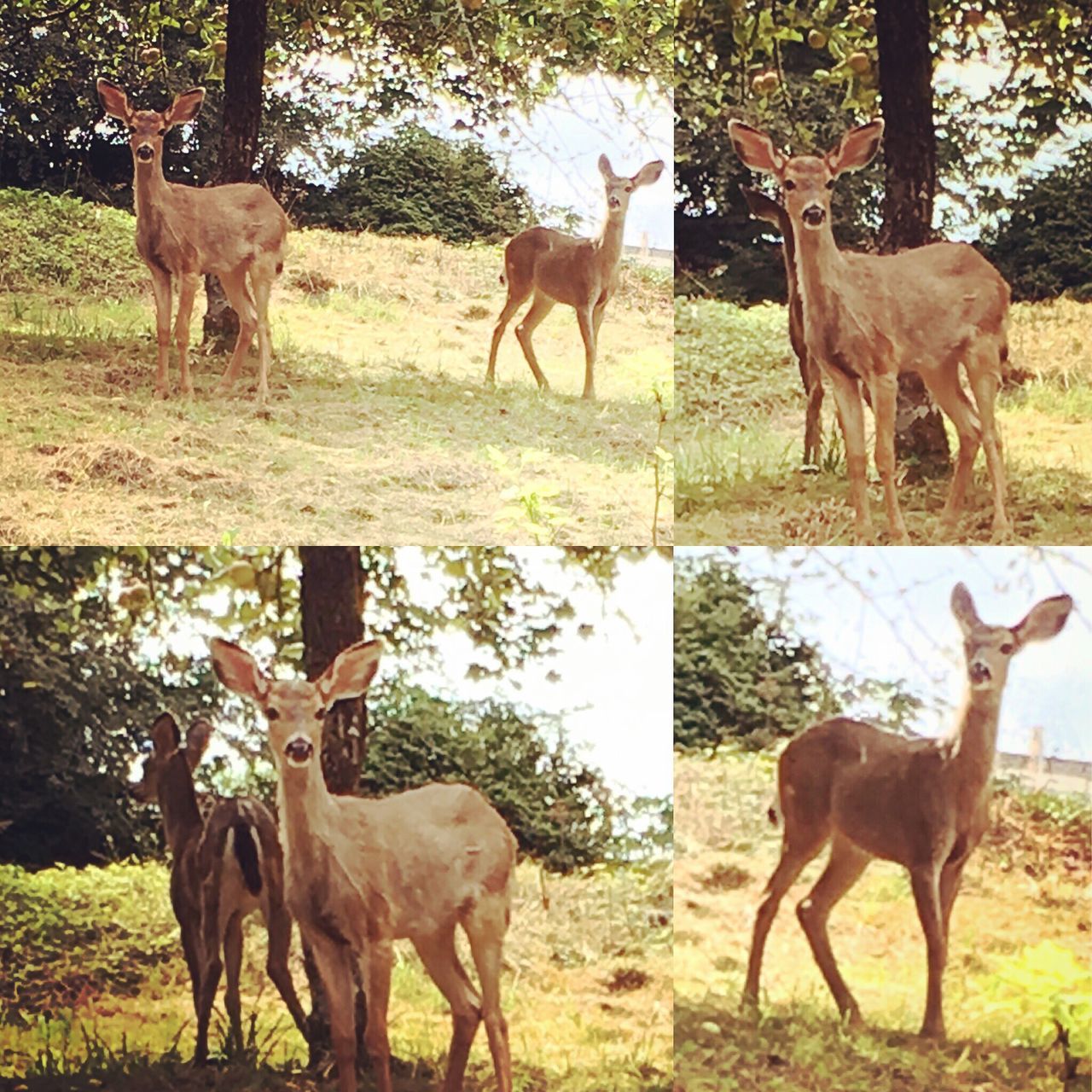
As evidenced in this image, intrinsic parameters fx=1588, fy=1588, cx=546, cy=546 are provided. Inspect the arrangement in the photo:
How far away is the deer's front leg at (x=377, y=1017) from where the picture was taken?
352 cm

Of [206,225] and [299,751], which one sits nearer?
[299,751]

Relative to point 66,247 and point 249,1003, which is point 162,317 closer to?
point 66,247

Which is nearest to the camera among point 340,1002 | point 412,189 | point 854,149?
point 340,1002

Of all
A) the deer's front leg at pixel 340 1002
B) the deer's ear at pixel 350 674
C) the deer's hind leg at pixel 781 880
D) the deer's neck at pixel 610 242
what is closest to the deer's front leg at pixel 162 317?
the deer's ear at pixel 350 674

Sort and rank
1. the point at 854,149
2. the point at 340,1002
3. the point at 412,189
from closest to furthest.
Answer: the point at 340,1002 < the point at 854,149 < the point at 412,189

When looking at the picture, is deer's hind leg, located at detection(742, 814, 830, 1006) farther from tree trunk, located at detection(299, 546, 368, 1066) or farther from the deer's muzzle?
the deer's muzzle

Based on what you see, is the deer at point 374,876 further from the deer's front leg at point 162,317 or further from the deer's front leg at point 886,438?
the deer's front leg at point 886,438

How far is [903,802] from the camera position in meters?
3.63

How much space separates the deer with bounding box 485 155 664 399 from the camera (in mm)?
3770

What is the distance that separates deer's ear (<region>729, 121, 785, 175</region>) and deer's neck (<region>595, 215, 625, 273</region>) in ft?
1.05

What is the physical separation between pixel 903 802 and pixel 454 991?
1104mm

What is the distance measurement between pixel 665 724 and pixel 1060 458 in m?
1.10

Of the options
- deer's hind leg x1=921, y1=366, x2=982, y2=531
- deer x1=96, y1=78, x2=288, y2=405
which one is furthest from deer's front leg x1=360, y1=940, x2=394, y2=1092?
deer's hind leg x1=921, y1=366, x2=982, y2=531

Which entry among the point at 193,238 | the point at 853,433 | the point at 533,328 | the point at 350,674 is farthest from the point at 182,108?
the point at 853,433
